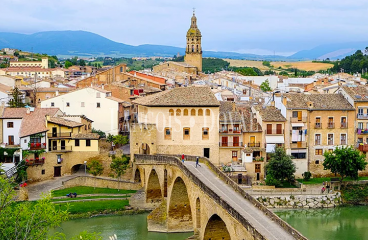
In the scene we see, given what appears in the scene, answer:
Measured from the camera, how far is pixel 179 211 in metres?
40.6

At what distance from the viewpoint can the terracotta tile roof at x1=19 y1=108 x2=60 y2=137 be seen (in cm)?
4766

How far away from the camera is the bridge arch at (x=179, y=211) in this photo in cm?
4000

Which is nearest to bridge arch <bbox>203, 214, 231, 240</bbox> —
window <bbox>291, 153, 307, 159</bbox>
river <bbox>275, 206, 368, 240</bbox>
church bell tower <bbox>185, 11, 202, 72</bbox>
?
river <bbox>275, 206, 368, 240</bbox>

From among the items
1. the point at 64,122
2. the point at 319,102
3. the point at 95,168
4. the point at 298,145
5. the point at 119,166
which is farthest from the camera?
the point at 319,102

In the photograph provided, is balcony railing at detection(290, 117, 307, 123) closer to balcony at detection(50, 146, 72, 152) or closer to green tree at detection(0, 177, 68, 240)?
balcony at detection(50, 146, 72, 152)

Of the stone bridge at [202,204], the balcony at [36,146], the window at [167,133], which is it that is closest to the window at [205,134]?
the window at [167,133]

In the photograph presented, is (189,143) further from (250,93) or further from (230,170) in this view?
(250,93)

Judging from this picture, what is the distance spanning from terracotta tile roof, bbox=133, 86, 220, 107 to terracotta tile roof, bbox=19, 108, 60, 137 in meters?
7.78

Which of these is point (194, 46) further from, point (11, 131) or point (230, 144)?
point (11, 131)

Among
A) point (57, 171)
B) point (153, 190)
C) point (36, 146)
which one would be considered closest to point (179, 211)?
point (153, 190)

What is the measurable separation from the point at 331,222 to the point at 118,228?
14.0 meters

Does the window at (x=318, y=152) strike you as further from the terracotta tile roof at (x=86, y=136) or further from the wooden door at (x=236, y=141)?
the terracotta tile roof at (x=86, y=136)

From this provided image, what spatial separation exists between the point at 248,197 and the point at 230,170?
19.1m

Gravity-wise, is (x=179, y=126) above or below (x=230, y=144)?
above
